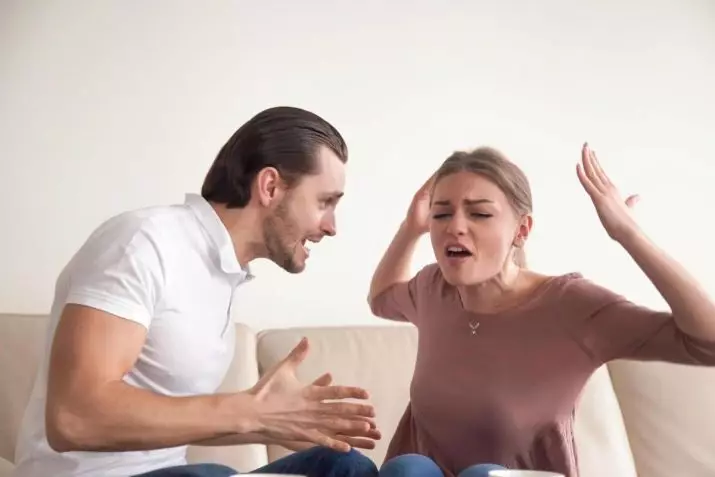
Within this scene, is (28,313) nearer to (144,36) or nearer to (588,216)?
(144,36)

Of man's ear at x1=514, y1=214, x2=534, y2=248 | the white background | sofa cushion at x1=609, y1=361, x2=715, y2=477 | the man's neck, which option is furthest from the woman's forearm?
the white background

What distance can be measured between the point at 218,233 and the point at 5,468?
2.18 ft

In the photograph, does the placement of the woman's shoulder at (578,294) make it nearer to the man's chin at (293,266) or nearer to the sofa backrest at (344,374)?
the man's chin at (293,266)

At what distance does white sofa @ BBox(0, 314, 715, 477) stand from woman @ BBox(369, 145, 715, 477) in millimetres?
369

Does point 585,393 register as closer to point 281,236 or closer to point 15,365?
point 281,236

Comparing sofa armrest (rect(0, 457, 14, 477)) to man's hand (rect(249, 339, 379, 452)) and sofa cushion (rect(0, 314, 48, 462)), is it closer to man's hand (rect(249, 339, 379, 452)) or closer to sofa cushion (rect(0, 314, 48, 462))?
sofa cushion (rect(0, 314, 48, 462))

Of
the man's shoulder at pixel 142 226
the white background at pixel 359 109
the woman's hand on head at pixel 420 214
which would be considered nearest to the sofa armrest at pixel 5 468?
the white background at pixel 359 109

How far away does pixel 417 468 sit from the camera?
4.26ft

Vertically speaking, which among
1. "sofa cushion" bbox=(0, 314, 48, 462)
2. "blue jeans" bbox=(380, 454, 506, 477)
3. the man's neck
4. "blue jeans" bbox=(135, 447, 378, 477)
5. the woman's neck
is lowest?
"sofa cushion" bbox=(0, 314, 48, 462)

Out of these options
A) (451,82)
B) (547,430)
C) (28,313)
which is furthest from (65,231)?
(547,430)

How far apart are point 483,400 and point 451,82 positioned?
1.14 metres

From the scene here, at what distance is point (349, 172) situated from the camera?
2342 mm

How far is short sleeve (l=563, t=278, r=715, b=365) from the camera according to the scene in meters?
1.40

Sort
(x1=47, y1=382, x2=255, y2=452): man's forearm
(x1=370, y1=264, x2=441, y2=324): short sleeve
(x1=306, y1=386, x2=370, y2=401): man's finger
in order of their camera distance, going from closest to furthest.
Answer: (x1=47, y1=382, x2=255, y2=452): man's forearm, (x1=306, y1=386, x2=370, y2=401): man's finger, (x1=370, y1=264, x2=441, y2=324): short sleeve
